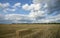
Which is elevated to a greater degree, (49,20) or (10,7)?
(10,7)

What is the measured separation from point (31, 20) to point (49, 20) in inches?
12.2

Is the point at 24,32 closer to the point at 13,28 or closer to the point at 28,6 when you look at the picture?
the point at 13,28

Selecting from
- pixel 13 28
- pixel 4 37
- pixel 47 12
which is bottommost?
pixel 4 37

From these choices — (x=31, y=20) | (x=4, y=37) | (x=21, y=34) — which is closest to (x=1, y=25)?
(x=4, y=37)

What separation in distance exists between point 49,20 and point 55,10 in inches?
8.0

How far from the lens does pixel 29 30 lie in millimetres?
2375

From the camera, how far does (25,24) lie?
2355 millimetres

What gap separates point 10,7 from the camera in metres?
2.38

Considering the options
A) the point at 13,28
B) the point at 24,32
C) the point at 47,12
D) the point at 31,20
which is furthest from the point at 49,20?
the point at 13,28

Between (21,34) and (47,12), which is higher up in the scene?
(47,12)

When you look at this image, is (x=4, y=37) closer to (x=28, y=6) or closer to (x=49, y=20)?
(x=28, y=6)

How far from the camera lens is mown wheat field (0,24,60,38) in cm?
235

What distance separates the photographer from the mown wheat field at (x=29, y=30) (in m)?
2.35

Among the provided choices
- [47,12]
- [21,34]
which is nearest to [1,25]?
[21,34]
